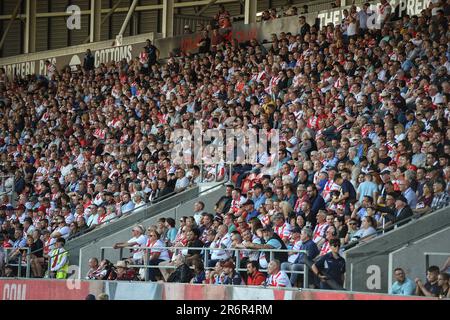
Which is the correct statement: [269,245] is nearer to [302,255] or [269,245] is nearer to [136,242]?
[302,255]

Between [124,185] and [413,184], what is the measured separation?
732 cm

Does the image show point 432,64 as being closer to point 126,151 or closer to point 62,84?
point 126,151

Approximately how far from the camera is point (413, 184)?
47.1 ft

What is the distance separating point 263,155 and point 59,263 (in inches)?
155

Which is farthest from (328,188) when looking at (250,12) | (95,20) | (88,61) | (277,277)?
(95,20)

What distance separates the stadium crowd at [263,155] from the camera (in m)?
14.6

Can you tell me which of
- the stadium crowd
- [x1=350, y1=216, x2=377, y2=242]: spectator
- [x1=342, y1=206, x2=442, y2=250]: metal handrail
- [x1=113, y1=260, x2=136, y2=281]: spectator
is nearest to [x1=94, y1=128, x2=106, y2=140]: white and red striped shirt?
the stadium crowd

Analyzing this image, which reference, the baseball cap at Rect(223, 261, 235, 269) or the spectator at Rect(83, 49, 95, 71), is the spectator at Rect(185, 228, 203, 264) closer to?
the baseball cap at Rect(223, 261, 235, 269)

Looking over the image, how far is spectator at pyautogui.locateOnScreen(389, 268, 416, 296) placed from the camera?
12.2 meters

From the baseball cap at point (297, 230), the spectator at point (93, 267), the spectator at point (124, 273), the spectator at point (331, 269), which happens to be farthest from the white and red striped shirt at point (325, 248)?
the spectator at point (93, 267)

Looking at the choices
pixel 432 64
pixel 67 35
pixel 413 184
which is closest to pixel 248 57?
pixel 432 64

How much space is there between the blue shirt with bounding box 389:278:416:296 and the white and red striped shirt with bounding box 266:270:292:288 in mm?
1668

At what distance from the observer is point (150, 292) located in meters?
14.7

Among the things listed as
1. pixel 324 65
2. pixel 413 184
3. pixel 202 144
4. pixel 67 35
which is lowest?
pixel 413 184
